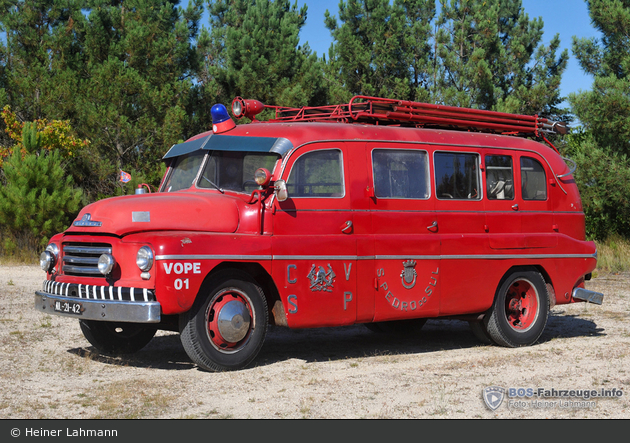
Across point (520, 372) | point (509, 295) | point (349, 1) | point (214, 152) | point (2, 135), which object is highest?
point (349, 1)

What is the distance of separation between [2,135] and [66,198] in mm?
10729

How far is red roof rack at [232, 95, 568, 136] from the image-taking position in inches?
339

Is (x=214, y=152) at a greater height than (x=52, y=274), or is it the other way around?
(x=214, y=152)

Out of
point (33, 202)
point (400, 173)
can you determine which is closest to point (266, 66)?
point (33, 202)

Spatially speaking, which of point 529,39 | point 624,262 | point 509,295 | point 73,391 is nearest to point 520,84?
point 529,39

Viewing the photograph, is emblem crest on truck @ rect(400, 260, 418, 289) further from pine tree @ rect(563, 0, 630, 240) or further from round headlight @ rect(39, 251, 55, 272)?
pine tree @ rect(563, 0, 630, 240)

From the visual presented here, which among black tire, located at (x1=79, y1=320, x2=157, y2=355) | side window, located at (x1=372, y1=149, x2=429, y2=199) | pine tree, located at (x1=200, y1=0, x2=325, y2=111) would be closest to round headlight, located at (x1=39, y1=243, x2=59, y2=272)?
black tire, located at (x1=79, y1=320, x2=157, y2=355)

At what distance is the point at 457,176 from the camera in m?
8.62

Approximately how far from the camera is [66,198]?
21.2 m

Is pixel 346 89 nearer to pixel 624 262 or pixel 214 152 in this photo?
pixel 624 262

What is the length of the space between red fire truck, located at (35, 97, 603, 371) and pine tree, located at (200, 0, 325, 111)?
60.2ft

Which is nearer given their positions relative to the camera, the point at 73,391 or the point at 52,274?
the point at 73,391

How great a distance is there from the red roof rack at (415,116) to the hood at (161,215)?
149cm

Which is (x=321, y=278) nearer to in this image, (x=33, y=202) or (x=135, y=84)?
(x=33, y=202)
